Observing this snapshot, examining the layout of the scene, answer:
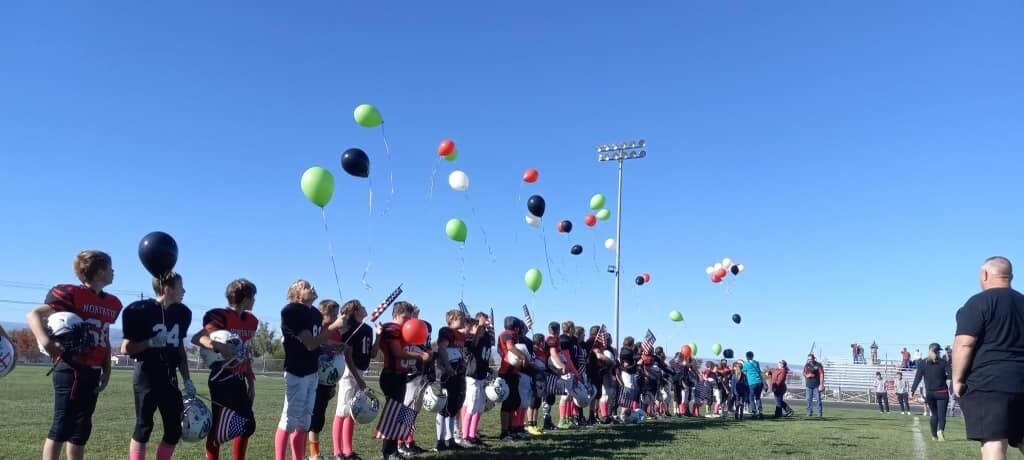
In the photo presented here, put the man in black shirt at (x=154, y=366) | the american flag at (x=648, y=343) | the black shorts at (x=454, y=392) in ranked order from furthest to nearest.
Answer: the american flag at (x=648, y=343)
the black shorts at (x=454, y=392)
the man in black shirt at (x=154, y=366)

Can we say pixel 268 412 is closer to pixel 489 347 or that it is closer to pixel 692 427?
pixel 489 347

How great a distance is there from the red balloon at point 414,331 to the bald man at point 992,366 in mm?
5019

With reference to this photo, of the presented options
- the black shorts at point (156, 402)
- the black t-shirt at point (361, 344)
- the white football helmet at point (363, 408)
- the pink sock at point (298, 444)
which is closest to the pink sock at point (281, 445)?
the pink sock at point (298, 444)

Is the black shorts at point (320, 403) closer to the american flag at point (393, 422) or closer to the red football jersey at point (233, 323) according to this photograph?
the american flag at point (393, 422)

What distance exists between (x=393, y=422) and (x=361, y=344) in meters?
0.92

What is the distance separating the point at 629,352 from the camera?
15078mm

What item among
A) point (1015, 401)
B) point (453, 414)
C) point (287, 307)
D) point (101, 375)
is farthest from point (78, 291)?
point (1015, 401)

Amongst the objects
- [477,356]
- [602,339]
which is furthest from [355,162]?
[602,339]

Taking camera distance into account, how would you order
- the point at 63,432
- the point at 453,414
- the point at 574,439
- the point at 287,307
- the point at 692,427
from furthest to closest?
the point at 692,427, the point at 574,439, the point at 453,414, the point at 287,307, the point at 63,432

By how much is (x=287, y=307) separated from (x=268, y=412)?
9180 millimetres

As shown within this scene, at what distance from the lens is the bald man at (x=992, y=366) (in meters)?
5.58

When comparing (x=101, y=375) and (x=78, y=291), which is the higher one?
(x=78, y=291)

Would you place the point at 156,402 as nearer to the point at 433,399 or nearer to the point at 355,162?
the point at 433,399

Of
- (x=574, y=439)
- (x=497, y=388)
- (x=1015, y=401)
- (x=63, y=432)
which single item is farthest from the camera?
(x=574, y=439)
